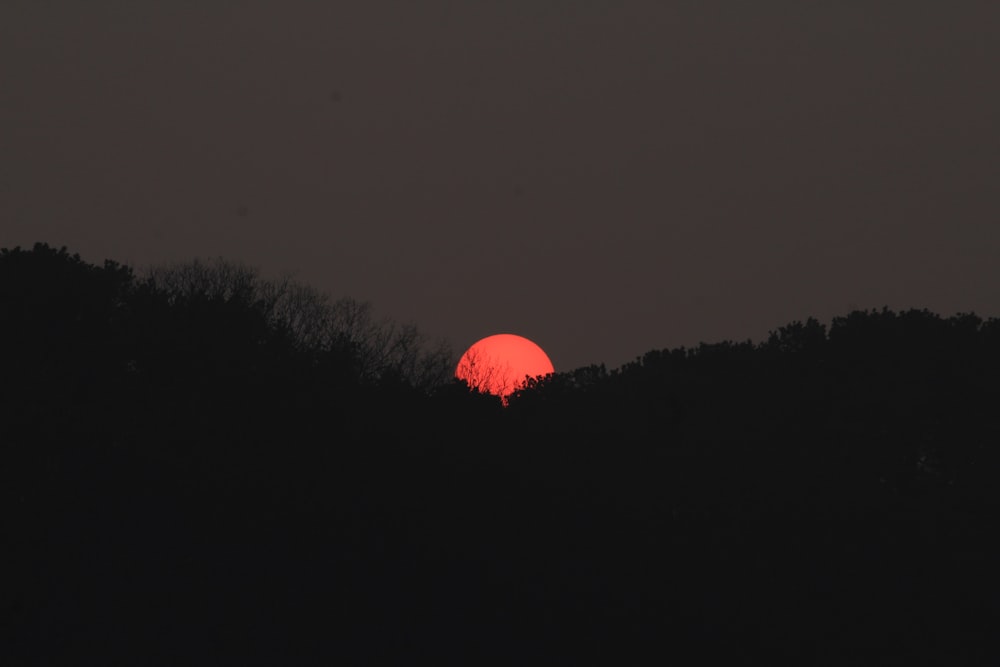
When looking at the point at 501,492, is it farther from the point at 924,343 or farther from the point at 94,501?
the point at 924,343

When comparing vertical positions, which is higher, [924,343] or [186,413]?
[924,343]

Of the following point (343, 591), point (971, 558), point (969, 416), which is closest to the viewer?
point (343, 591)

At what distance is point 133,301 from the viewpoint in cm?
3691

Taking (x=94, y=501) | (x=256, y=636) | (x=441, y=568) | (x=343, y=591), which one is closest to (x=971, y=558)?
(x=441, y=568)

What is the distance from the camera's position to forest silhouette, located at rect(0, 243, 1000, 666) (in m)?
26.7

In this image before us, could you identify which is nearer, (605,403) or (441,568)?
(441,568)

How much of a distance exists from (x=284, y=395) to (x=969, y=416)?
22995 mm

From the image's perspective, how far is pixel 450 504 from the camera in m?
31.9

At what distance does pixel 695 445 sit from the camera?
4159cm

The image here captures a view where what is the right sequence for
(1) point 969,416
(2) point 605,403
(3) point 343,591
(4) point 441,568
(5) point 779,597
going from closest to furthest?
(3) point 343,591, (4) point 441,568, (5) point 779,597, (1) point 969,416, (2) point 605,403

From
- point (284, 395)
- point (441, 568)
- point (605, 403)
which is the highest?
point (605, 403)

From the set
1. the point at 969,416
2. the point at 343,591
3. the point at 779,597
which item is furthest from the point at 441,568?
the point at 969,416

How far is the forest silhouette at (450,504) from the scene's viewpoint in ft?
87.5

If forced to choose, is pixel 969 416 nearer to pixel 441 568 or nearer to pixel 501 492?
pixel 501 492
